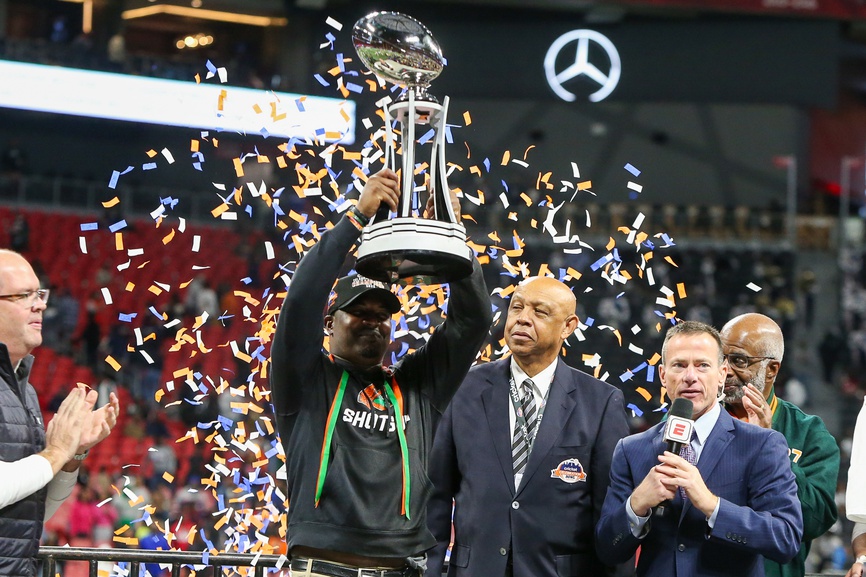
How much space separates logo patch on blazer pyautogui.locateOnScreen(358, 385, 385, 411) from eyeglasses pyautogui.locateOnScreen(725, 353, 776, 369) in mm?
1308

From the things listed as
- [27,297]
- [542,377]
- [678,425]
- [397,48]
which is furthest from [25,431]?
[678,425]

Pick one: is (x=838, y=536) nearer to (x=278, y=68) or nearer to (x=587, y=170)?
(x=587, y=170)

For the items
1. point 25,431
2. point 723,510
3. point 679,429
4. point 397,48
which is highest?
point 397,48

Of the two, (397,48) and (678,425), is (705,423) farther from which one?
(397,48)

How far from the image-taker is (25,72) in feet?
53.3

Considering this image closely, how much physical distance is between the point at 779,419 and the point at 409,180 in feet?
5.32

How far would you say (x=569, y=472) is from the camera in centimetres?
359

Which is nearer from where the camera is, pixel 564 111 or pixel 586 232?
pixel 586 232

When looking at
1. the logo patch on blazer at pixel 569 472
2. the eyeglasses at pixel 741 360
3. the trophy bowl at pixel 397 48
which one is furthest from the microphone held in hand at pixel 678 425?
the trophy bowl at pixel 397 48

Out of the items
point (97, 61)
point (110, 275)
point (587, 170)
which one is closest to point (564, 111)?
point (587, 170)

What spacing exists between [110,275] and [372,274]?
38.3ft

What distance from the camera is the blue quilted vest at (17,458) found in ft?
9.95

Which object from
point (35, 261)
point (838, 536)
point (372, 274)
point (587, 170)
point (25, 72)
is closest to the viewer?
point (372, 274)

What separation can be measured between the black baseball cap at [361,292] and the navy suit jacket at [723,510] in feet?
2.93
